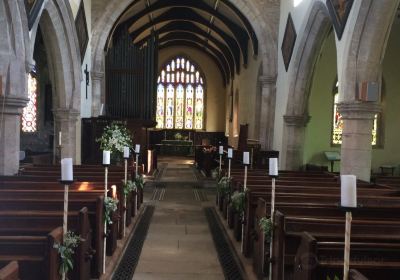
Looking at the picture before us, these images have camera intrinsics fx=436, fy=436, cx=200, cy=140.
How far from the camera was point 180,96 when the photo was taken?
26344 millimetres

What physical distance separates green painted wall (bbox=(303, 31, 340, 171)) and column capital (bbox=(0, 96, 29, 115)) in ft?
29.2

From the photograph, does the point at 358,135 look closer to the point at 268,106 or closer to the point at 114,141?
the point at 114,141

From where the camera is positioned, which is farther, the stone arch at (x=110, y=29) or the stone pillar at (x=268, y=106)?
the stone pillar at (x=268, y=106)

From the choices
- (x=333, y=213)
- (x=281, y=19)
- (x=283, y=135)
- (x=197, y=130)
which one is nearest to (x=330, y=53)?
(x=281, y=19)

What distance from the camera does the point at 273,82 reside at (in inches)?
515

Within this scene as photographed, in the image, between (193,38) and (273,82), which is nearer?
(273,82)

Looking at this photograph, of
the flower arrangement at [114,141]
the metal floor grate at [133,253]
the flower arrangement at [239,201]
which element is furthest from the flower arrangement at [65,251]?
the flower arrangement at [114,141]

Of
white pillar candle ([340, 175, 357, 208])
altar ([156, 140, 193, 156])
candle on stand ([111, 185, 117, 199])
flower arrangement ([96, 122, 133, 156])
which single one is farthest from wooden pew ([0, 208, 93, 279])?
altar ([156, 140, 193, 156])

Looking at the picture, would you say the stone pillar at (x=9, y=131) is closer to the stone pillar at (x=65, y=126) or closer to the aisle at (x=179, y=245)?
the aisle at (x=179, y=245)

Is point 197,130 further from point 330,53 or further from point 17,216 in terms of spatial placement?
point 17,216

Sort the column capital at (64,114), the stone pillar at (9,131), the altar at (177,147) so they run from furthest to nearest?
the altar at (177,147) → the column capital at (64,114) → the stone pillar at (9,131)

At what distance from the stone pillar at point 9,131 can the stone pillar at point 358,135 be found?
210 inches

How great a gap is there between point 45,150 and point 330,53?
993 centimetres

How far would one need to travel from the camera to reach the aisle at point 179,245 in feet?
16.4
